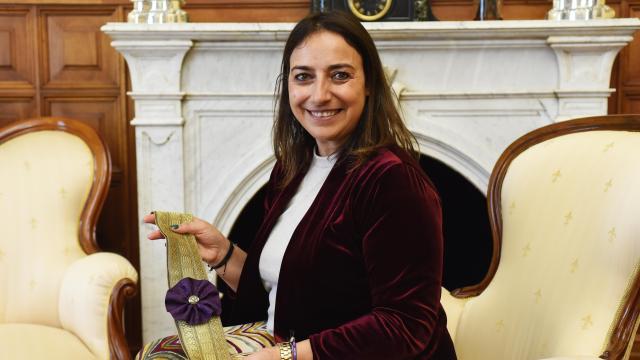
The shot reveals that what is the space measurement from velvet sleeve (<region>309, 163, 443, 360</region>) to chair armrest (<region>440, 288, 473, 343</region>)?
45 centimetres

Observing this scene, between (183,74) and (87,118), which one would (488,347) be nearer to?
(183,74)

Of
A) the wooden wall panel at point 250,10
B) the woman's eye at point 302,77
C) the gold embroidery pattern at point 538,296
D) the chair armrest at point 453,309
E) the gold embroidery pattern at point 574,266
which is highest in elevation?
the wooden wall panel at point 250,10

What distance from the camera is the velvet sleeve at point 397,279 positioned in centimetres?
117

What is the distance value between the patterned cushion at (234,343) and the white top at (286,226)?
36mm

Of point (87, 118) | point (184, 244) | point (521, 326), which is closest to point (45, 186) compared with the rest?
point (87, 118)

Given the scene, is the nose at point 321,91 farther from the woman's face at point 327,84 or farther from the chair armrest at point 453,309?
the chair armrest at point 453,309

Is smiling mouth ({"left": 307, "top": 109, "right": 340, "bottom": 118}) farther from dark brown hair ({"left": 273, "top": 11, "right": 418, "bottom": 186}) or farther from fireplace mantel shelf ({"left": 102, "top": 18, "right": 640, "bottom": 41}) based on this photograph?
fireplace mantel shelf ({"left": 102, "top": 18, "right": 640, "bottom": 41})

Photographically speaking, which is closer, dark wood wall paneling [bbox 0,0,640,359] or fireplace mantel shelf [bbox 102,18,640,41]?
fireplace mantel shelf [bbox 102,18,640,41]

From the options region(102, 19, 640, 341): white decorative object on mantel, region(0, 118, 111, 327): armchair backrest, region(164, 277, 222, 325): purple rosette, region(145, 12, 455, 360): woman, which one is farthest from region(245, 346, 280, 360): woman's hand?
region(102, 19, 640, 341): white decorative object on mantel

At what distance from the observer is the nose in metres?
1.31

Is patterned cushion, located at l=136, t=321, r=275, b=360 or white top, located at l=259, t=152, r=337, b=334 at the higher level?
white top, located at l=259, t=152, r=337, b=334

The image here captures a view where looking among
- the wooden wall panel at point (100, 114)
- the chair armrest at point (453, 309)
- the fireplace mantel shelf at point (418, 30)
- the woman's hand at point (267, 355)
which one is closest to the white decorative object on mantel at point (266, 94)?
the fireplace mantel shelf at point (418, 30)

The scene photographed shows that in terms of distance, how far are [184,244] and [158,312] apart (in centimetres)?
124

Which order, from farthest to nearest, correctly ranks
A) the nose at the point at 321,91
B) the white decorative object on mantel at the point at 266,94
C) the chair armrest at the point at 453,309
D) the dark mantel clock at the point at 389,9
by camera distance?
the dark mantel clock at the point at 389,9
the white decorative object on mantel at the point at 266,94
the chair armrest at the point at 453,309
the nose at the point at 321,91
